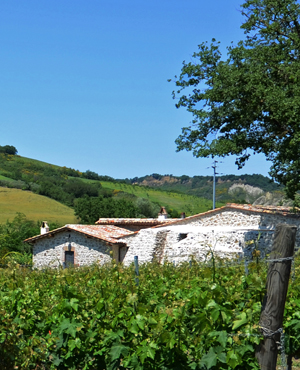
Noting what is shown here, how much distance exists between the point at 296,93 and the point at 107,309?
11319 mm

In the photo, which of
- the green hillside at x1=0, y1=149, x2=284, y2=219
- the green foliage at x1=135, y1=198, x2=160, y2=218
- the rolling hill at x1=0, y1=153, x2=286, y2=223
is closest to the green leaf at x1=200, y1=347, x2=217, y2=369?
the rolling hill at x1=0, y1=153, x2=286, y2=223

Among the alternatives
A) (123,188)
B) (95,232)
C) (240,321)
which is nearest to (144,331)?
(240,321)

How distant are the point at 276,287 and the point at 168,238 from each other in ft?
58.5

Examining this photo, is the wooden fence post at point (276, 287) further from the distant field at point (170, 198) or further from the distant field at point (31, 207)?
the distant field at point (170, 198)

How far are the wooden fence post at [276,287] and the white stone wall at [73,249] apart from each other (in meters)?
17.9

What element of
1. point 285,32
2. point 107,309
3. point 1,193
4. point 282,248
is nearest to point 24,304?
point 107,309

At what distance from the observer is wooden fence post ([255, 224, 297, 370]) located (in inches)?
129

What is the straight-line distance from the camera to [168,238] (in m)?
21.0

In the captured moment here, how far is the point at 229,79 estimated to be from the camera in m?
14.8

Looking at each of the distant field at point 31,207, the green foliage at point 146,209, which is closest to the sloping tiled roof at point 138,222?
the green foliage at point 146,209

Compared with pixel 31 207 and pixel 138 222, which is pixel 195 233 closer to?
pixel 138 222

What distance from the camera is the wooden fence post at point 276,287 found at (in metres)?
3.29

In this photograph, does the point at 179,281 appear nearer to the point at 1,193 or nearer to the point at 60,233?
the point at 60,233

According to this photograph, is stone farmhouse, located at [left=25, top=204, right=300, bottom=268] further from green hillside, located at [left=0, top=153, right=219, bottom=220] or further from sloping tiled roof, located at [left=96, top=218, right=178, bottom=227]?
green hillside, located at [left=0, top=153, right=219, bottom=220]
